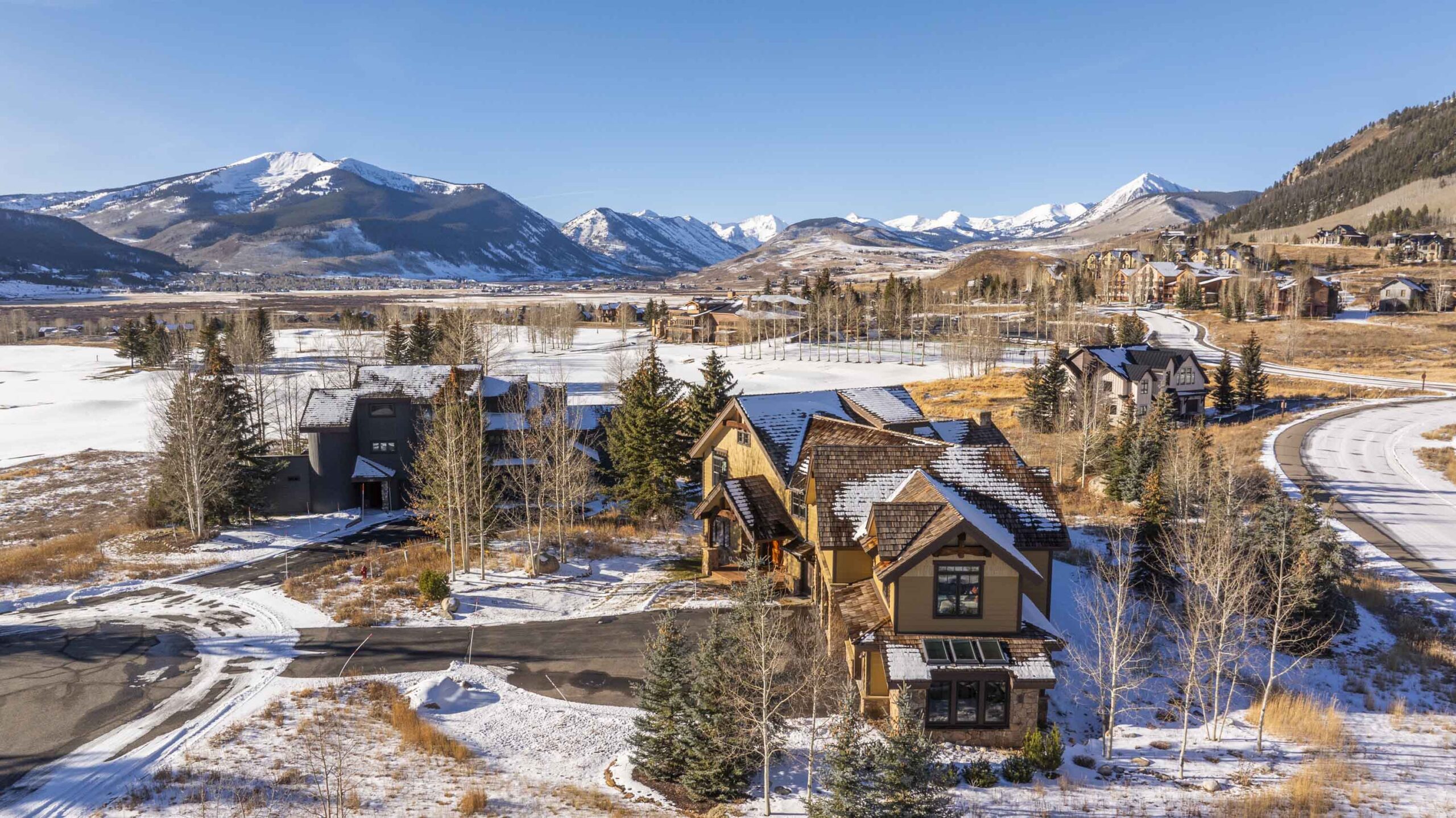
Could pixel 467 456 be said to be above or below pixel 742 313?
below

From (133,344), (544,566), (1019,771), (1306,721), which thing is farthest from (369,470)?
(133,344)

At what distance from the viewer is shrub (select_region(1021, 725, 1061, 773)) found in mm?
18875

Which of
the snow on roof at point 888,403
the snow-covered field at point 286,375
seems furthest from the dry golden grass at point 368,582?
the snow-covered field at point 286,375

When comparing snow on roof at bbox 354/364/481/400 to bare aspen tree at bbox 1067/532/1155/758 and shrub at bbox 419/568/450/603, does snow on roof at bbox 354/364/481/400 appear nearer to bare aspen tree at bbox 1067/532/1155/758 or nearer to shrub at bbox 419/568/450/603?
shrub at bbox 419/568/450/603

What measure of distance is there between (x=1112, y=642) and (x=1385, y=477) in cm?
3758

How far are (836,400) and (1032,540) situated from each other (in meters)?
15.0

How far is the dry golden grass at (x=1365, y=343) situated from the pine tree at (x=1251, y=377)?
2432 cm

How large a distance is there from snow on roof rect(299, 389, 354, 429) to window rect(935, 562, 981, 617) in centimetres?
3755

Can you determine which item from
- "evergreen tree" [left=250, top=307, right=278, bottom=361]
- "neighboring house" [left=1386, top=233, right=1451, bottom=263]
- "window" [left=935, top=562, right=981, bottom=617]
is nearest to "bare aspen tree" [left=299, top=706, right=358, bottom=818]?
"window" [left=935, top=562, right=981, bottom=617]

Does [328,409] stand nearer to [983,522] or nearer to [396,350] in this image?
[983,522]

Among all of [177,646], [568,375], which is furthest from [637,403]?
[568,375]

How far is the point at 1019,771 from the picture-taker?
18.6 meters

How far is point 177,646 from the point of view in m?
25.9

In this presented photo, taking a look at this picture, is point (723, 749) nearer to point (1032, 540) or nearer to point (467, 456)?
point (1032, 540)
